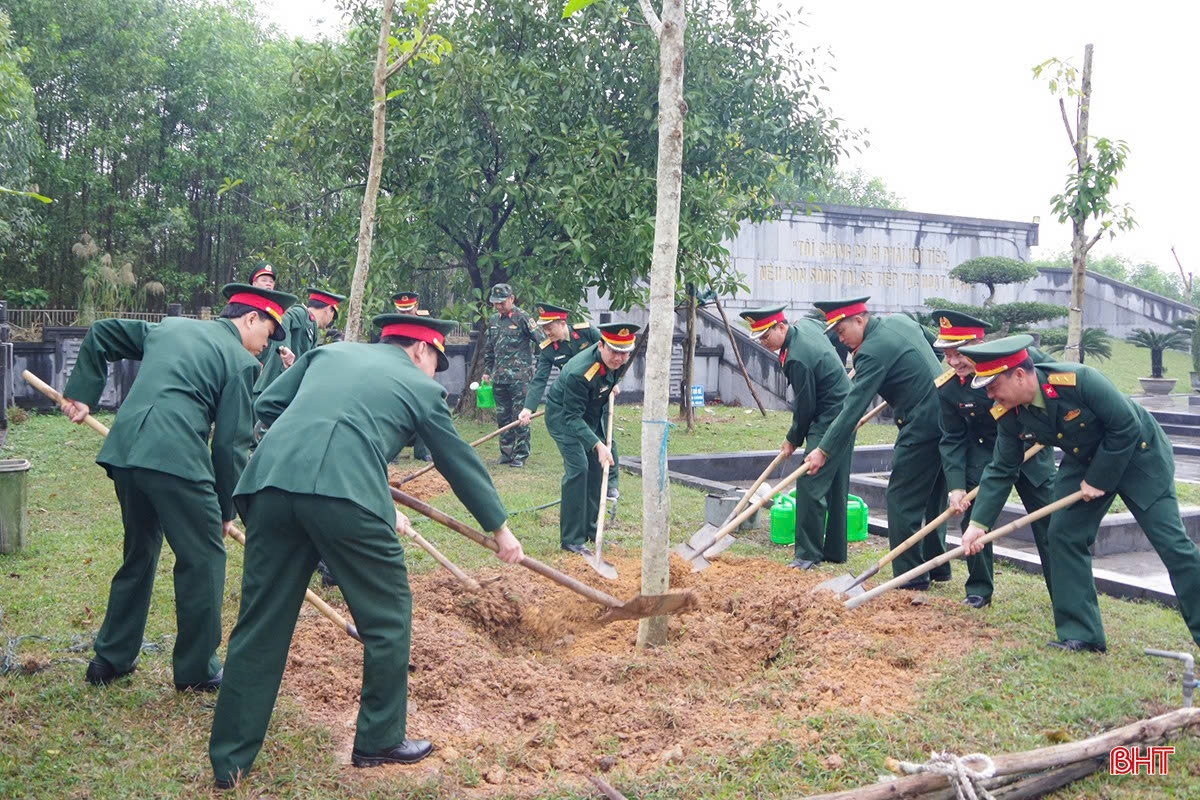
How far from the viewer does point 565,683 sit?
5027 millimetres

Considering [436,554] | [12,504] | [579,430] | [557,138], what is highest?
[557,138]

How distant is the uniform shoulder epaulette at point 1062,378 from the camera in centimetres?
514

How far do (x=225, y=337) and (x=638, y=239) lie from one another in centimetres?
769

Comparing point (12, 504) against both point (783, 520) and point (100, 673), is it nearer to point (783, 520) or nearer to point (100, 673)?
point (100, 673)

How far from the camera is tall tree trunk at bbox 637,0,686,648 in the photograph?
5.15 m

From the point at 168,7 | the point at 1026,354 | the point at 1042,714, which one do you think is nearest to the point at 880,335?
the point at 1026,354

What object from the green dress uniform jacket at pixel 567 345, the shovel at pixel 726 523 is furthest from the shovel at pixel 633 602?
the green dress uniform jacket at pixel 567 345

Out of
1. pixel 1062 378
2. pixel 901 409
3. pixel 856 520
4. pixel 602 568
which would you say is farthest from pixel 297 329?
pixel 1062 378

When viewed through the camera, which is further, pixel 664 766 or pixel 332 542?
pixel 664 766

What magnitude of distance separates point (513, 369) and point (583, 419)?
4.16 meters

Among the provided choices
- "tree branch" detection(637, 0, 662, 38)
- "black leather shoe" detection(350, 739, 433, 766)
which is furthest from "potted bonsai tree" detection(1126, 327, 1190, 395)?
"black leather shoe" detection(350, 739, 433, 766)

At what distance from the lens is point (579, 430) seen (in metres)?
7.80

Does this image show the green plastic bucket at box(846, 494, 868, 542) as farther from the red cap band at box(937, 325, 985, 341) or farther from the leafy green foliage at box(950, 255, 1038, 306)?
the leafy green foliage at box(950, 255, 1038, 306)

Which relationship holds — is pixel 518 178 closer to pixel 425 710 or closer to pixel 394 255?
pixel 394 255
